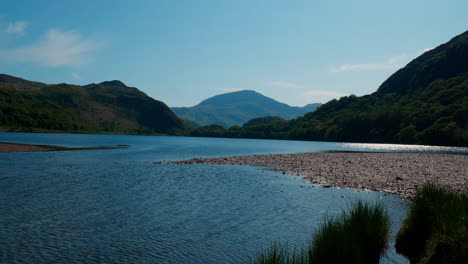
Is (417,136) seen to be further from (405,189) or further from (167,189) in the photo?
(167,189)

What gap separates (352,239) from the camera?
1133 centimetres

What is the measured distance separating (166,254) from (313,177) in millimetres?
29260

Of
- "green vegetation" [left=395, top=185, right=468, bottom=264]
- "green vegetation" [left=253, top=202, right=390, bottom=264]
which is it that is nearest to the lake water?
"green vegetation" [left=253, top=202, right=390, bottom=264]

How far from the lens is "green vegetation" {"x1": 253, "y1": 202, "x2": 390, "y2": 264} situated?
10.1 meters

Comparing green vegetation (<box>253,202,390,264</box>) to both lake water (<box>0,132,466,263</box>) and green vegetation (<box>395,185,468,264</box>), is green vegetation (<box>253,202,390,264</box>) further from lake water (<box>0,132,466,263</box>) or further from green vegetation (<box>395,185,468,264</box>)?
green vegetation (<box>395,185,468,264</box>)

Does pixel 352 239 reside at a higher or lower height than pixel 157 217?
higher

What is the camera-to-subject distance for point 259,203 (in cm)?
2700

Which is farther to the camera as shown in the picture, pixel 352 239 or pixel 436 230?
pixel 436 230

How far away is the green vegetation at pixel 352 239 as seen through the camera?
10.1 m

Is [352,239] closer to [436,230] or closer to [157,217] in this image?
[436,230]

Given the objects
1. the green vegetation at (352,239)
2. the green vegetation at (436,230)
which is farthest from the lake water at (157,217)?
the green vegetation at (436,230)

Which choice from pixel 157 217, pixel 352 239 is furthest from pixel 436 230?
pixel 157 217

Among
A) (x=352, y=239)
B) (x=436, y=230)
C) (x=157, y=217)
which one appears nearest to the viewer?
(x=352, y=239)

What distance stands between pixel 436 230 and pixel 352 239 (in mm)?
3428
